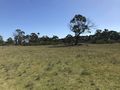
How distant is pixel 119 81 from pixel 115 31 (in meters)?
95.6

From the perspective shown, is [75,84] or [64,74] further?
[64,74]

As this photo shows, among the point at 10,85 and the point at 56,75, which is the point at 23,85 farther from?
the point at 56,75

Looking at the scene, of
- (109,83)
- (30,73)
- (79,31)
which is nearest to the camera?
(109,83)

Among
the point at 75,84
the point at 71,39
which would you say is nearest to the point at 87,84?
the point at 75,84

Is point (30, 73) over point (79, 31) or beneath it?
beneath

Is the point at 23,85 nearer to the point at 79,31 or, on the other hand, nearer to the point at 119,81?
the point at 119,81

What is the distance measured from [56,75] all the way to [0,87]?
3.81 meters

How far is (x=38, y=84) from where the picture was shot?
12875mm

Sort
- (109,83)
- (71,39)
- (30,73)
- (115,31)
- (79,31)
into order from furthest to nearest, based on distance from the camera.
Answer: (115,31)
(71,39)
(79,31)
(30,73)
(109,83)

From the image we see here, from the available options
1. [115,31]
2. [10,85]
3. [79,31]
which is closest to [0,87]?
[10,85]

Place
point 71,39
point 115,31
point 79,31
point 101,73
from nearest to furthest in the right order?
point 101,73 < point 79,31 < point 71,39 < point 115,31

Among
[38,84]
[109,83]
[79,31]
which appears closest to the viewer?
[109,83]

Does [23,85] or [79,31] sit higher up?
[79,31]

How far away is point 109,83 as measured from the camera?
39.5 feet
